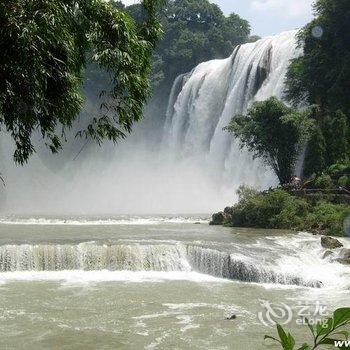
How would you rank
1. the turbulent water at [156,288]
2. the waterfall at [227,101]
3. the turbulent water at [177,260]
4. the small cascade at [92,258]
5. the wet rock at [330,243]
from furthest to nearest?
1. the waterfall at [227,101]
2. the wet rock at [330,243]
3. the small cascade at [92,258]
4. the turbulent water at [177,260]
5. the turbulent water at [156,288]

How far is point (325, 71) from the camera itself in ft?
97.7

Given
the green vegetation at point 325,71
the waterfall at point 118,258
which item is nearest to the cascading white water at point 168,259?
the waterfall at point 118,258

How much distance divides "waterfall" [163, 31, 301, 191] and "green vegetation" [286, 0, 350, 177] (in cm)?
194

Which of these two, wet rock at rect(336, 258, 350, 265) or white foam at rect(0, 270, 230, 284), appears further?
wet rock at rect(336, 258, 350, 265)

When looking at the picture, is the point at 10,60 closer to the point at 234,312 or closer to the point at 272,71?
the point at 234,312

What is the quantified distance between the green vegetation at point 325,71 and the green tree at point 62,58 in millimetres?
22974

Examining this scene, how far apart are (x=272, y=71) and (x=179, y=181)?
56.0ft

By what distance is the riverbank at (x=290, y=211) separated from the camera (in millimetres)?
21750

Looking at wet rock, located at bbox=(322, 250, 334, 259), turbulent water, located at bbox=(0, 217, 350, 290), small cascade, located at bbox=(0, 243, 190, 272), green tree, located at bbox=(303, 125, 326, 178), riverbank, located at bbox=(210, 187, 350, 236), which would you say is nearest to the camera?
turbulent water, located at bbox=(0, 217, 350, 290)

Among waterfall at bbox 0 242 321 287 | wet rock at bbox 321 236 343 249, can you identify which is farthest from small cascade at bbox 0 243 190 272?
wet rock at bbox 321 236 343 249

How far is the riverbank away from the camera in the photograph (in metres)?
21.8

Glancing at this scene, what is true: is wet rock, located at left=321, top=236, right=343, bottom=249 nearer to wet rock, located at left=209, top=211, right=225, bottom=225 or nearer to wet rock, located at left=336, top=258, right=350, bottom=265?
wet rock, located at left=336, top=258, right=350, bottom=265

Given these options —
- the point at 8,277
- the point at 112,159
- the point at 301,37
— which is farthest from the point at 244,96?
the point at 112,159

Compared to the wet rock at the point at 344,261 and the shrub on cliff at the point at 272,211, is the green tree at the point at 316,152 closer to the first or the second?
the shrub on cliff at the point at 272,211
